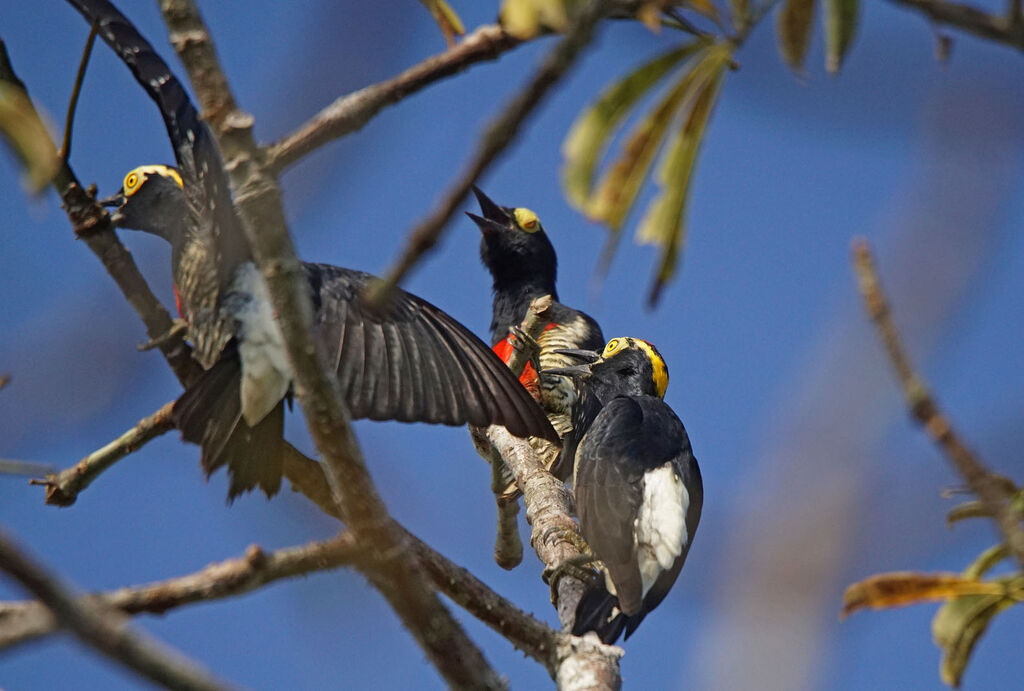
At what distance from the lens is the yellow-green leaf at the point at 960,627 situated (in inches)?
81.2

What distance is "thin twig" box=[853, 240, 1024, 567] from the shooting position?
1.11 meters

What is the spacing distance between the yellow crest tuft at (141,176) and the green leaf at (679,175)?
2.66m

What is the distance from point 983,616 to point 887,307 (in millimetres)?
1226

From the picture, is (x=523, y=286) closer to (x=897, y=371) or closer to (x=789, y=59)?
(x=789, y=59)

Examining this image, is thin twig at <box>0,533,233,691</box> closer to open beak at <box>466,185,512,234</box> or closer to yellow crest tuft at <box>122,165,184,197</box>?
yellow crest tuft at <box>122,165,184,197</box>

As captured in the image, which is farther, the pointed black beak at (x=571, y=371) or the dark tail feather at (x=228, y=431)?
the pointed black beak at (x=571, y=371)

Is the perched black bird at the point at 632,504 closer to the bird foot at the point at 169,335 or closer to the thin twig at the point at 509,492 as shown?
the thin twig at the point at 509,492

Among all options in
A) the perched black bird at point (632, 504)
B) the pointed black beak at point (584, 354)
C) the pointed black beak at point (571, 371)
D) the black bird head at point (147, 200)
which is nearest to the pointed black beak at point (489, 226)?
the pointed black beak at point (584, 354)

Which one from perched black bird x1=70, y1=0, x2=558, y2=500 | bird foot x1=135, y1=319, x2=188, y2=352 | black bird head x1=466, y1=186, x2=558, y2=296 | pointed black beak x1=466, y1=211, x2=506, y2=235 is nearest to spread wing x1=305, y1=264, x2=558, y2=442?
perched black bird x1=70, y1=0, x2=558, y2=500

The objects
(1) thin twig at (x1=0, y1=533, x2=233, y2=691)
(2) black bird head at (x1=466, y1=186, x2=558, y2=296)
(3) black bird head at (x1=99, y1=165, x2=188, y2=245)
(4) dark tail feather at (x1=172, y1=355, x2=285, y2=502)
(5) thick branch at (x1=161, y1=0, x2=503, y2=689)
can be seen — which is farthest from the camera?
(2) black bird head at (x1=466, y1=186, x2=558, y2=296)

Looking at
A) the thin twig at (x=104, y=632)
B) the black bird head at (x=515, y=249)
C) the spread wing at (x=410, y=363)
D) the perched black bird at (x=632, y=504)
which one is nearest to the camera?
the thin twig at (x=104, y=632)

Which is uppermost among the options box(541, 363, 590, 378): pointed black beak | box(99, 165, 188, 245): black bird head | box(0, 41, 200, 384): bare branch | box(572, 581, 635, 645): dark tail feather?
box(541, 363, 590, 378): pointed black beak

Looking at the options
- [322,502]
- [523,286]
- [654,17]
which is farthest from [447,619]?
[523,286]

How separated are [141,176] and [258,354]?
1386mm
